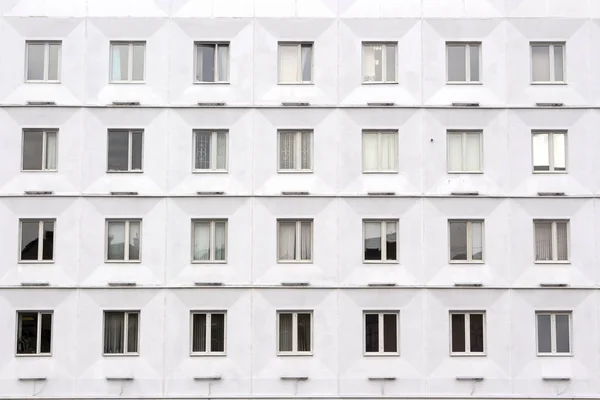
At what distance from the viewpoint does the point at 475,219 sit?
3400cm

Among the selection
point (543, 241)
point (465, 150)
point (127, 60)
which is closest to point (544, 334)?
point (543, 241)

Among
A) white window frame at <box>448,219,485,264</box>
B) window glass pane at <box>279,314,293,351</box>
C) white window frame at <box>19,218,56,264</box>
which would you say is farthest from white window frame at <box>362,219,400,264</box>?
white window frame at <box>19,218,56,264</box>

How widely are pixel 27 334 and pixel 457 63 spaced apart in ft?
71.2

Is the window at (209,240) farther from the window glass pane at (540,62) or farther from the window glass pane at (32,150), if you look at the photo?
the window glass pane at (540,62)

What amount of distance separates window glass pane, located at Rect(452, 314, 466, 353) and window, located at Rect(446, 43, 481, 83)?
33.8 ft

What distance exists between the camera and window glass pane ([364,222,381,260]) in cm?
3397

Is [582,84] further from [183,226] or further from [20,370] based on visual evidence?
[20,370]

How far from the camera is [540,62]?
115ft

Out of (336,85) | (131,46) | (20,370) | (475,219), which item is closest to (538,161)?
(475,219)

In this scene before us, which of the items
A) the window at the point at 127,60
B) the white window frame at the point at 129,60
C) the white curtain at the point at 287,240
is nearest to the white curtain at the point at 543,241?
the white curtain at the point at 287,240

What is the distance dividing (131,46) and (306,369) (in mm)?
15780

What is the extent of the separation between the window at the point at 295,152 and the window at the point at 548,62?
10.3 meters

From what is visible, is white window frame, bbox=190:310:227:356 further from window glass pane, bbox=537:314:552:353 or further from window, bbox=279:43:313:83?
window glass pane, bbox=537:314:552:353

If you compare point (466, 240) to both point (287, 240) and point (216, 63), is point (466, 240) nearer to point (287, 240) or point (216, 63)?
point (287, 240)
